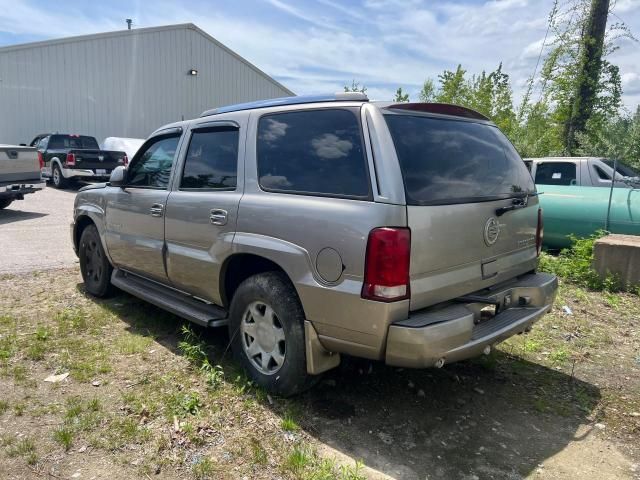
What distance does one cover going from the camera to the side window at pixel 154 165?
4.41 meters

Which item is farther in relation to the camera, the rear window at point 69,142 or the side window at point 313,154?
the rear window at point 69,142

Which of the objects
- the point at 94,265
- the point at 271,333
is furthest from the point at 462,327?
the point at 94,265

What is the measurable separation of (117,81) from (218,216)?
21.8 meters

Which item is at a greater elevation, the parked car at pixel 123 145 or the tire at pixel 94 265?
the parked car at pixel 123 145

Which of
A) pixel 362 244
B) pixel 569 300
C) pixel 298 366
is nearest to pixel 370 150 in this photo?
pixel 362 244

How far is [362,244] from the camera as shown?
2.67 metres

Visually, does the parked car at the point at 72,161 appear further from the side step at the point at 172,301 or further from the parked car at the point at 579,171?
the parked car at the point at 579,171

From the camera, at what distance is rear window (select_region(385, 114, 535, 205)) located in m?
2.85

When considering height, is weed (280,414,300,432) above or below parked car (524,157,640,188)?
below

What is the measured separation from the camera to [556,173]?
902 cm

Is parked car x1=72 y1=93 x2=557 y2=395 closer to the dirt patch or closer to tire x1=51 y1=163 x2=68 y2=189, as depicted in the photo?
the dirt patch

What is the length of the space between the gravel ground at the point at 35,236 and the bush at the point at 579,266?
6.78 meters

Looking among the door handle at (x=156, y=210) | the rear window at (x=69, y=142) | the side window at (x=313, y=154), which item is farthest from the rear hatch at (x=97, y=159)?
the side window at (x=313, y=154)

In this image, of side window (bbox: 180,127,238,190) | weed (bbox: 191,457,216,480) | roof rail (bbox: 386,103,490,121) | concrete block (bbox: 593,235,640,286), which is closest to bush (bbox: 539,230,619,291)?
concrete block (bbox: 593,235,640,286)
